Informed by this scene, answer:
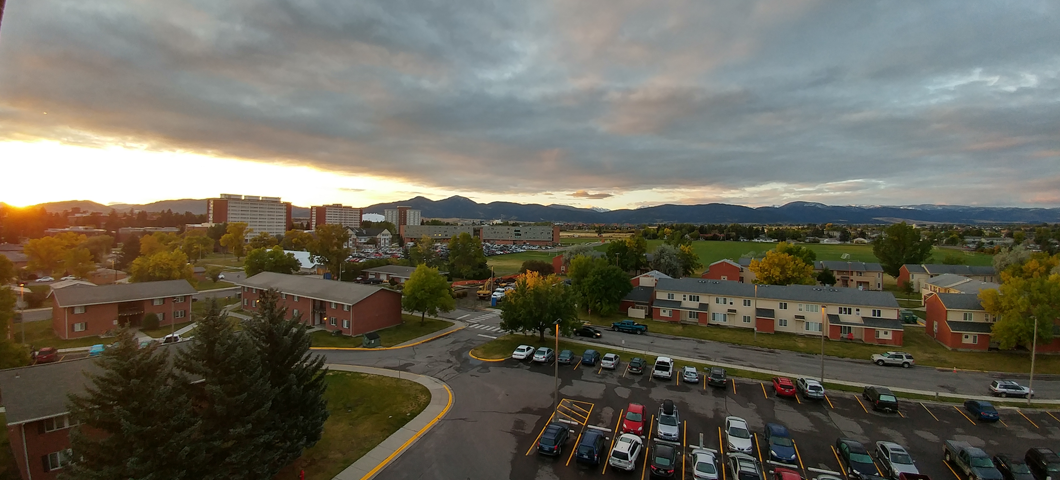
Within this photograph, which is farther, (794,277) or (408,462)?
(794,277)

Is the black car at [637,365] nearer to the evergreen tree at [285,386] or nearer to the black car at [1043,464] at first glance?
the black car at [1043,464]

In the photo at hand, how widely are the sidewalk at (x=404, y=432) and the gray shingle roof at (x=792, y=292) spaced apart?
3584 centimetres

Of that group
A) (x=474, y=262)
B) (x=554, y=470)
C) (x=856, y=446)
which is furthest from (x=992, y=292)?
(x=474, y=262)

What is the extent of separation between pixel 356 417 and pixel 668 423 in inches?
763

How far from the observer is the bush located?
163ft

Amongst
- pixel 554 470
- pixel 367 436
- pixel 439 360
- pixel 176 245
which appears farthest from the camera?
pixel 176 245

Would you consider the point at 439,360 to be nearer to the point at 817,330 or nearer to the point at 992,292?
the point at 817,330

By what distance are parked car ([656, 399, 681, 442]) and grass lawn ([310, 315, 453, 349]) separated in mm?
28489

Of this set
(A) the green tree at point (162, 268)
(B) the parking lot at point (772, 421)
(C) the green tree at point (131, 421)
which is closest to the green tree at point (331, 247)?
(A) the green tree at point (162, 268)

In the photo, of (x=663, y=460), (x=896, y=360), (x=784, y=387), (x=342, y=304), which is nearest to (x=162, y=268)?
(x=342, y=304)

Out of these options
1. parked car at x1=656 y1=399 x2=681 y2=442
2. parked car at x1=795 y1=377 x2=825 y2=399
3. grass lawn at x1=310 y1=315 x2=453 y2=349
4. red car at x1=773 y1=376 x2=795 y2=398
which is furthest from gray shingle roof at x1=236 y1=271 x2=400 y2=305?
parked car at x1=795 y1=377 x2=825 y2=399

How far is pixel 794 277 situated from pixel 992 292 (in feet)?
76.0

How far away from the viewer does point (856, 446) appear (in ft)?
73.5

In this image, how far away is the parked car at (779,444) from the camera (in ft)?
72.7
